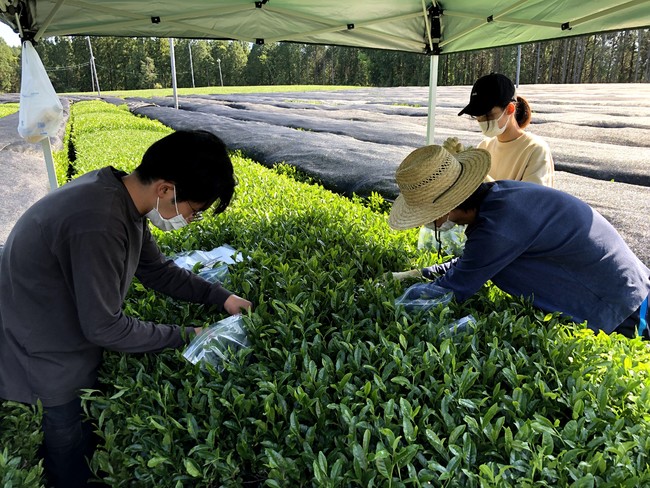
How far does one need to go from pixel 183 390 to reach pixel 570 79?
51725 mm

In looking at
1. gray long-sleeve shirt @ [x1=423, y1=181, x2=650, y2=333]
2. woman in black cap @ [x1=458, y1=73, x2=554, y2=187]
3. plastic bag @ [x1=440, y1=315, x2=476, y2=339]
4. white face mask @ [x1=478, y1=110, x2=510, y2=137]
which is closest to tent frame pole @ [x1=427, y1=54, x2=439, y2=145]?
woman in black cap @ [x1=458, y1=73, x2=554, y2=187]

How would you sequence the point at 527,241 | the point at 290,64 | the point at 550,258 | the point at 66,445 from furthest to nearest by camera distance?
the point at 290,64
the point at 550,258
the point at 527,241
the point at 66,445

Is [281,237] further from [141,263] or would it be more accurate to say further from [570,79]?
[570,79]

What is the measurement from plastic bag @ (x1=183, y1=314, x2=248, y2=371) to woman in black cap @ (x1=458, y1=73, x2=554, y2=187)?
85.1 inches

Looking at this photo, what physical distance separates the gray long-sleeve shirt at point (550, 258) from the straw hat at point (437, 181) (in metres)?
0.12

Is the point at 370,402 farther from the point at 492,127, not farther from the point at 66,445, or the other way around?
the point at 492,127

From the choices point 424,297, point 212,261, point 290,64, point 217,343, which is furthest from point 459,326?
point 290,64

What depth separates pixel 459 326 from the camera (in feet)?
7.33

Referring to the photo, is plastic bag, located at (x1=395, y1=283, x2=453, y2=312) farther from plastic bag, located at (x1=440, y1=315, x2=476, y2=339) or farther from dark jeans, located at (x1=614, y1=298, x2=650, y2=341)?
dark jeans, located at (x1=614, y1=298, x2=650, y2=341)

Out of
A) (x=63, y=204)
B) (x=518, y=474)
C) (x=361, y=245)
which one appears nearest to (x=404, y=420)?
(x=518, y=474)

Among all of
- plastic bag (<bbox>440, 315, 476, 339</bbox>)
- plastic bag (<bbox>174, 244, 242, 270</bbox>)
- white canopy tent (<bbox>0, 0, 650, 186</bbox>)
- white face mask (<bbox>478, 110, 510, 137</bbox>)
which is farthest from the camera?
white canopy tent (<bbox>0, 0, 650, 186</bbox>)

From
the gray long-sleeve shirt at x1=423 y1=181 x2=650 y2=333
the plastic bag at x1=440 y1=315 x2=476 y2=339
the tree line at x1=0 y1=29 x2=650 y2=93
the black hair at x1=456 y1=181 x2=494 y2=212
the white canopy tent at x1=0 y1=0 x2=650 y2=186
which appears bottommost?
the plastic bag at x1=440 y1=315 x2=476 y2=339

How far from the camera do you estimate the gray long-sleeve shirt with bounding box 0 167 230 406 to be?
1.69 meters

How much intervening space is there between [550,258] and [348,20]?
129 inches
